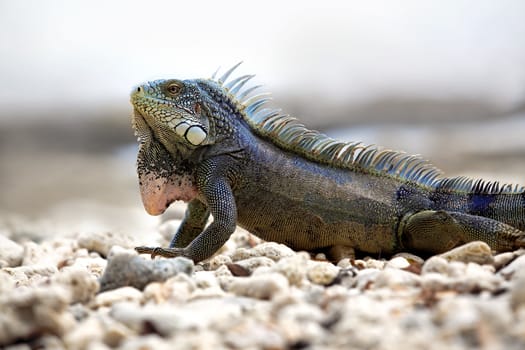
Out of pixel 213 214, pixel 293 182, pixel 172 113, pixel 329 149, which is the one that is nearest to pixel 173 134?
pixel 172 113

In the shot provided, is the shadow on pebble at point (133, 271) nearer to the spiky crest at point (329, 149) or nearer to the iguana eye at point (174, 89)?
the iguana eye at point (174, 89)

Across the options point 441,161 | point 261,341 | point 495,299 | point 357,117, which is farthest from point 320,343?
point 357,117

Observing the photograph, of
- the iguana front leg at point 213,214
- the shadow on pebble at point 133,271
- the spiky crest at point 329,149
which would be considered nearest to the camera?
the shadow on pebble at point 133,271

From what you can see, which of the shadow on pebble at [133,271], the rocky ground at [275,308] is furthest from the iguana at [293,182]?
the shadow on pebble at [133,271]

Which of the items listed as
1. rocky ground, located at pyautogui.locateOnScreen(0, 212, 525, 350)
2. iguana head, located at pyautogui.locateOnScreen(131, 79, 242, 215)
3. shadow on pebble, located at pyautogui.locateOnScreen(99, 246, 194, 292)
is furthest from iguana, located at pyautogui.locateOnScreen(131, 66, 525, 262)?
shadow on pebble, located at pyautogui.locateOnScreen(99, 246, 194, 292)

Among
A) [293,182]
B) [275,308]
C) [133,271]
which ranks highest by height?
[293,182]

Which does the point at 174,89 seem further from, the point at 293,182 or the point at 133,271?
the point at 133,271
